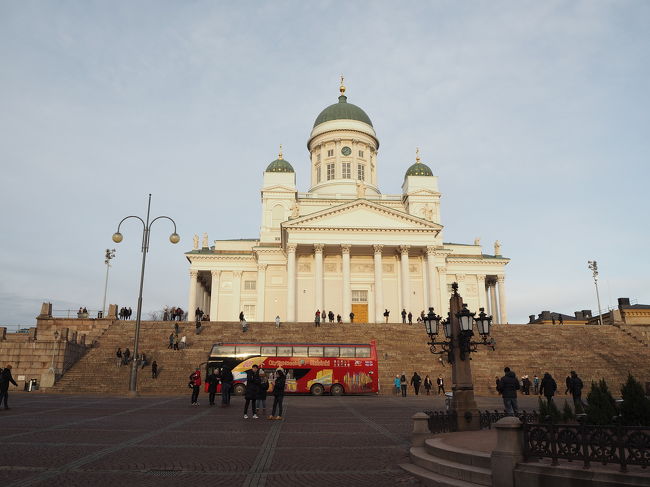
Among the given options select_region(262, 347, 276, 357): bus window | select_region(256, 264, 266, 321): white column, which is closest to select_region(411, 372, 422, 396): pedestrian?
select_region(262, 347, 276, 357): bus window

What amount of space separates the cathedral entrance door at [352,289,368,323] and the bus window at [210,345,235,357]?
26.0 meters

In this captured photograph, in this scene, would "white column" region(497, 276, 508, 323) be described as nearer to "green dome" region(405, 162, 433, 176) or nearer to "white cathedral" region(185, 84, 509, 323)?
"white cathedral" region(185, 84, 509, 323)

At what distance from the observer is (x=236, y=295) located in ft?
202

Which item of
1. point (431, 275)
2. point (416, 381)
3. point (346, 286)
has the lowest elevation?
point (416, 381)

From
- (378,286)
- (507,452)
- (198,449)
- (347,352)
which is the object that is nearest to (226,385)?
(347,352)

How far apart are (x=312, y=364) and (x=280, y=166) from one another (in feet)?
133

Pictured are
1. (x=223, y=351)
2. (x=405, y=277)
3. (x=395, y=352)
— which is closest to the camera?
(x=223, y=351)

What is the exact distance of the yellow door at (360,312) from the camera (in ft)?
182

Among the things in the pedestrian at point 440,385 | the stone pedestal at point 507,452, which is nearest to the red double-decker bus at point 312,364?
the pedestrian at point 440,385

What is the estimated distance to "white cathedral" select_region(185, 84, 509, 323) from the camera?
5316 cm

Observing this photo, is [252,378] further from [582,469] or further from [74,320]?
[74,320]


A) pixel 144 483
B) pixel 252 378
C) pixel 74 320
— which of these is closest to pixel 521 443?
pixel 144 483

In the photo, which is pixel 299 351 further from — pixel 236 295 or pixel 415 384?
pixel 236 295

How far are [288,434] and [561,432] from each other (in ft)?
27.4
